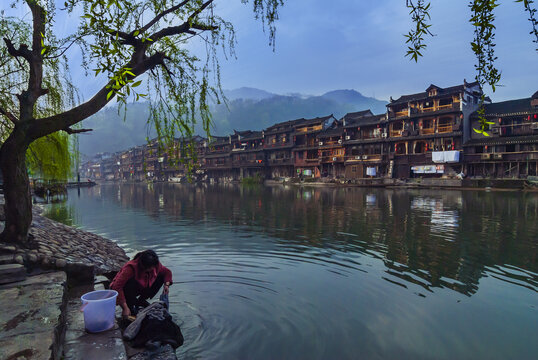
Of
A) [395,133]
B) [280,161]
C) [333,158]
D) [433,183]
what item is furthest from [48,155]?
[280,161]

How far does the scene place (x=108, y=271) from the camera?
27.0 ft

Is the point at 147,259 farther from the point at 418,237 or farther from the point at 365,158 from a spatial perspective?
the point at 365,158

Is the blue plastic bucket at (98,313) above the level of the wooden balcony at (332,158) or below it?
below

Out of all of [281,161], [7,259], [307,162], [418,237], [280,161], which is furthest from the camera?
[280,161]

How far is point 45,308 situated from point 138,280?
1.33 metres

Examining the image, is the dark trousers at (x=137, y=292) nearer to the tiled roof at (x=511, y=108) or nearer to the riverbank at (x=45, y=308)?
the riverbank at (x=45, y=308)

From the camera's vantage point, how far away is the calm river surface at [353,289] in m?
5.28

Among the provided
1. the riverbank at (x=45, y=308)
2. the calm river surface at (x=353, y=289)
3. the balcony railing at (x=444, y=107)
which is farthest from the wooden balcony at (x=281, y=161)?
the riverbank at (x=45, y=308)

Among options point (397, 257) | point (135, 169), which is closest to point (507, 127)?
point (397, 257)

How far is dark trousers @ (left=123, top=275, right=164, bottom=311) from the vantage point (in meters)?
5.39

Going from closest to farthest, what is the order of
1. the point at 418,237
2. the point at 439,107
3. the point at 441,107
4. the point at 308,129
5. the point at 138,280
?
the point at 138,280, the point at 418,237, the point at 441,107, the point at 439,107, the point at 308,129

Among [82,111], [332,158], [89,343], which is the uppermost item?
[332,158]

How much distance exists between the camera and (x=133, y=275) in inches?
211

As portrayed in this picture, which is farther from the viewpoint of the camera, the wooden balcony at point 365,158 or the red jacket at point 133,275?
the wooden balcony at point 365,158
